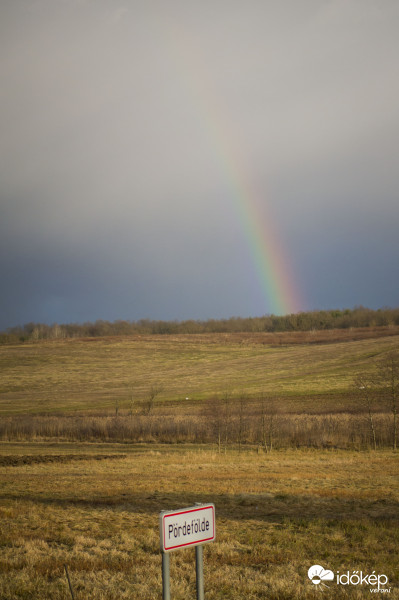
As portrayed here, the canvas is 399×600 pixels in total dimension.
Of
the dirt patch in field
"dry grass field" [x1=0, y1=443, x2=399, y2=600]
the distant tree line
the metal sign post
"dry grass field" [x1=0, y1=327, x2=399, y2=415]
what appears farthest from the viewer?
the distant tree line

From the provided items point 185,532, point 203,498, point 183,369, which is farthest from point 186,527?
point 183,369

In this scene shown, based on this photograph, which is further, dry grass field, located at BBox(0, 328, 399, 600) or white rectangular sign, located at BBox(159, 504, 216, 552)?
dry grass field, located at BBox(0, 328, 399, 600)

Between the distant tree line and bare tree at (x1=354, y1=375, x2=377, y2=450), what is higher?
the distant tree line

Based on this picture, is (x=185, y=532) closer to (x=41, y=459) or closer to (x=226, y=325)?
(x=41, y=459)

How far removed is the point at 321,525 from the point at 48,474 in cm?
1410

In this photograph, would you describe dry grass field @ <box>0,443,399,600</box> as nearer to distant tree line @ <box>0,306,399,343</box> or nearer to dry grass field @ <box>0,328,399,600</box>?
dry grass field @ <box>0,328,399,600</box>

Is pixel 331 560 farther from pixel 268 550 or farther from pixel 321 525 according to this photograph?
pixel 321 525

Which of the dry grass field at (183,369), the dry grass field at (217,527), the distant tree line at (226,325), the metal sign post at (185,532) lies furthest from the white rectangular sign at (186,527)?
the distant tree line at (226,325)

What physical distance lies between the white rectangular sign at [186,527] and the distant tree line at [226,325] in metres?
149

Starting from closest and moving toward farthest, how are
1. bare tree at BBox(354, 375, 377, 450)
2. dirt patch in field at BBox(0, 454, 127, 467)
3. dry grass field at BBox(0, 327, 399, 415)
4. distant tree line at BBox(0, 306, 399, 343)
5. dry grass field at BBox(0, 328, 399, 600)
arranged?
1. dry grass field at BBox(0, 328, 399, 600)
2. dirt patch in field at BBox(0, 454, 127, 467)
3. bare tree at BBox(354, 375, 377, 450)
4. dry grass field at BBox(0, 327, 399, 415)
5. distant tree line at BBox(0, 306, 399, 343)

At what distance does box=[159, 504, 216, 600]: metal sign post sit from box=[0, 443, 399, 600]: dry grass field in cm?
322

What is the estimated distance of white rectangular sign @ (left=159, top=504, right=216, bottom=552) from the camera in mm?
4797

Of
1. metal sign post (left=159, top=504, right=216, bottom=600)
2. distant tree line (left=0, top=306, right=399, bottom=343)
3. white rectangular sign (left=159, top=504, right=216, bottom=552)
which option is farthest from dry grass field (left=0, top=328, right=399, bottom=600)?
distant tree line (left=0, top=306, right=399, bottom=343)

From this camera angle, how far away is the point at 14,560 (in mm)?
9055
